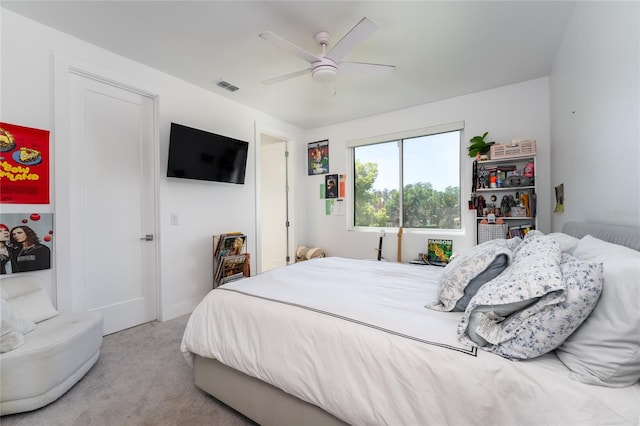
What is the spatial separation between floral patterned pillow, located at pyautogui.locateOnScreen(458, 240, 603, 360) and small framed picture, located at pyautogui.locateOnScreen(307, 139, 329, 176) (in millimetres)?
3861

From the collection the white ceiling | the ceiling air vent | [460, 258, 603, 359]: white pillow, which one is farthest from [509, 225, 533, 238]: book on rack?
the ceiling air vent

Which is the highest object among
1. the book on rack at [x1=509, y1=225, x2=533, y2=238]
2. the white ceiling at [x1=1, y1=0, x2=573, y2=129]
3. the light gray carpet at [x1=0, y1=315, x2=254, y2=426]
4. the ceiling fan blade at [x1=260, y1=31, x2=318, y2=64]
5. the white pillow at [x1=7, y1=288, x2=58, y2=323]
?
the white ceiling at [x1=1, y1=0, x2=573, y2=129]

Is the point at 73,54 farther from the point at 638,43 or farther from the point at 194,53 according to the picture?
the point at 638,43

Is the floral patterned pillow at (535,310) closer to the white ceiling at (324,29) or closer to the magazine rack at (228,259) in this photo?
the white ceiling at (324,29)

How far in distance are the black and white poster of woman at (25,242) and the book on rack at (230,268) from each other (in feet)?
4.74

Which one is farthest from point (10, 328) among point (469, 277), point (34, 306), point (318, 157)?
point (318, 157)

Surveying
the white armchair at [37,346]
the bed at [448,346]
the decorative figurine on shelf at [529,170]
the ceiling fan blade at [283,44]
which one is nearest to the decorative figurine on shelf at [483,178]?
the decorative figurine on shelf at [529,170]

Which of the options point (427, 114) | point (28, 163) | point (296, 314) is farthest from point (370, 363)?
point (427, 114)

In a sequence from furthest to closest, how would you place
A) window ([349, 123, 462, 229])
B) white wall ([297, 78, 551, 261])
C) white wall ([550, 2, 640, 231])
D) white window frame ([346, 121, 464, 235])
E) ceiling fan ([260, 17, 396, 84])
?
window ([349, 123, 462, 229]) → white window frame ([346, 121, 464, 235]) → white wall ([297, 78, 551, 261]) → ceiling fan ([260, 17, 396, 84]) → white wall ([550, 2, 640, 231])

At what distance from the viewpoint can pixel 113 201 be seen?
2646mm

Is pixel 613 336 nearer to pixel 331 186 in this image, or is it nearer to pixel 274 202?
pixel 331 186

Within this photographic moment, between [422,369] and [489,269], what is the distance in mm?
636

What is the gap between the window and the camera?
12.1 feet

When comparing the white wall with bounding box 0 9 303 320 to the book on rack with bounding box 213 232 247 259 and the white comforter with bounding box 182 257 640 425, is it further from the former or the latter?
the white comforter with bounding box 182 257 640 425
